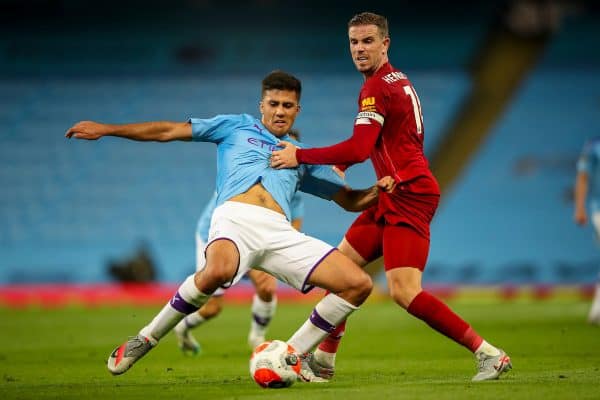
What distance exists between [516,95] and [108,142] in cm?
980

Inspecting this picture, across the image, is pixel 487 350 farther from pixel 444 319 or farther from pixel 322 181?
pixel 322 181

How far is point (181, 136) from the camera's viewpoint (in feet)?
23.2

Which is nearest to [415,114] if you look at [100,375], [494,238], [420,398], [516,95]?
[420,398]

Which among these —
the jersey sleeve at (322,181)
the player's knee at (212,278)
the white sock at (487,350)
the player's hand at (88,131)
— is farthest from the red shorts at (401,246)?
the player's hand at (88,131)

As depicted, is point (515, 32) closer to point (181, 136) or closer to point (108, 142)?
point (108, 142)

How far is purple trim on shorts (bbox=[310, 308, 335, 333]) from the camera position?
6969 mm

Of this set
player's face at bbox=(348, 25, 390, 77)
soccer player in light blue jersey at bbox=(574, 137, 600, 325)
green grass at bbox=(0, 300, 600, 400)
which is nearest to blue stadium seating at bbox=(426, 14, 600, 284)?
green grass at bbox=(0, 300, 600, 400)

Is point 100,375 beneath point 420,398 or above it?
beneath

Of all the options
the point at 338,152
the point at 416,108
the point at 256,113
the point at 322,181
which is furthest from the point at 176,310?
the point at 256,113

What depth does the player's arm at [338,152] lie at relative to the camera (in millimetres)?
6934

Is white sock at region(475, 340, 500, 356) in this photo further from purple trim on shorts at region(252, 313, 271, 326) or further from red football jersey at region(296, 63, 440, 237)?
purple trim on shorts at region(252, 313, 271, 326)

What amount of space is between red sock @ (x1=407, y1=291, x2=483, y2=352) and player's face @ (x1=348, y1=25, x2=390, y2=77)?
170cm

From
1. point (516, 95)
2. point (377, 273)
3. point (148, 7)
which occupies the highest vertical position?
point (148, 7)

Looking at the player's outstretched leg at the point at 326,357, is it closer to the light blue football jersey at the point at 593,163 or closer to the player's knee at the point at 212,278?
the player's knee at the point at 212,278
